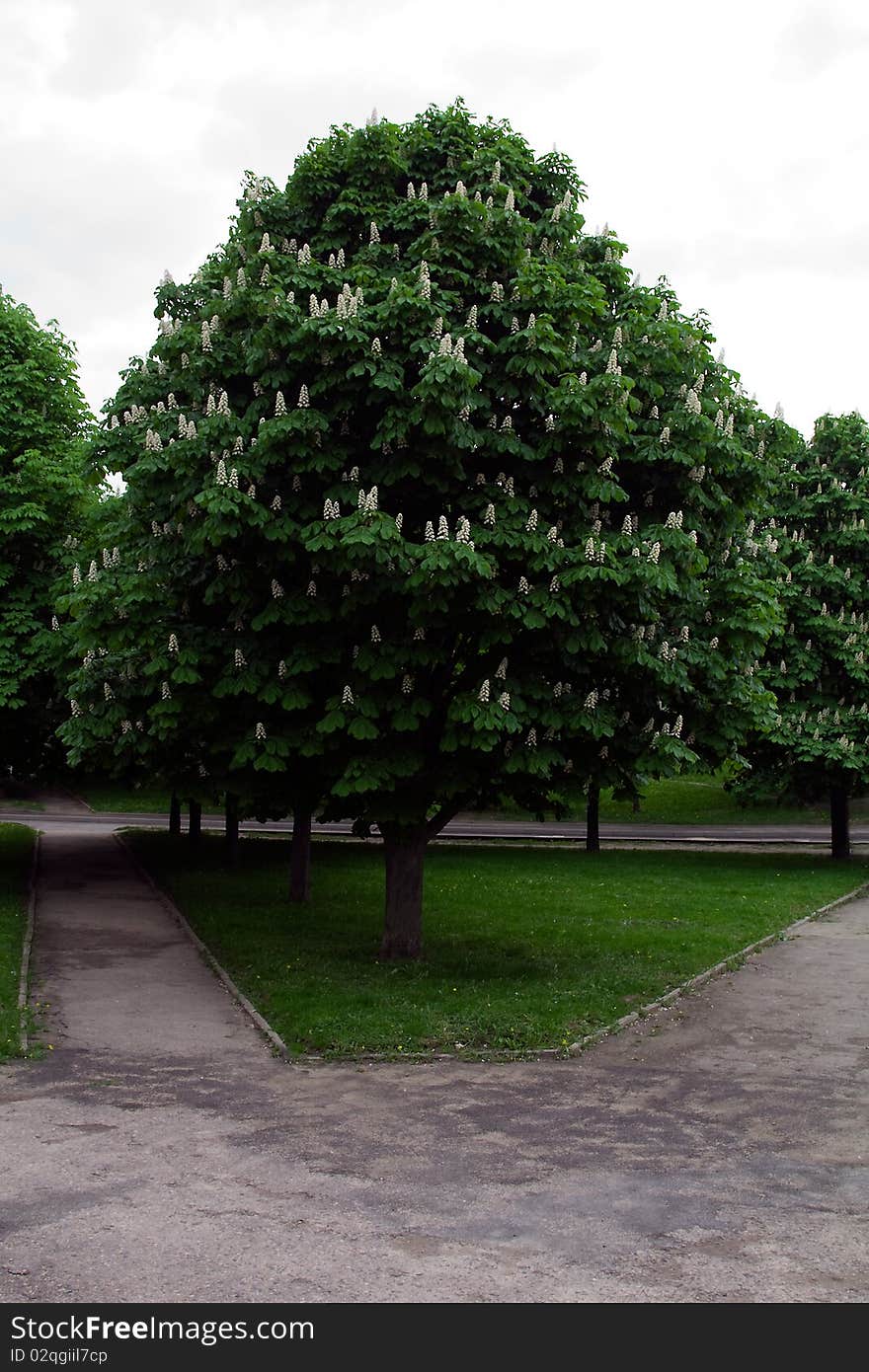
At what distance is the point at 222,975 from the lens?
48.7ft

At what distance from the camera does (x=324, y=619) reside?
1323 centimetres

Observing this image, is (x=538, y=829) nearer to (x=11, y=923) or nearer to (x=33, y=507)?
(x=33, y=507)

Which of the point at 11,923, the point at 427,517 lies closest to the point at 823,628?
the point at 427,517

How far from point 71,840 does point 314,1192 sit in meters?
28.1

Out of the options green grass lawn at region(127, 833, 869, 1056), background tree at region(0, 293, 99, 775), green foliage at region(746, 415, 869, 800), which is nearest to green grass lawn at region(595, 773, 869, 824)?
green grass lawn at region(127, 833, 869, 1056)

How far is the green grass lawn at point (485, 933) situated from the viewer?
12.4 meters

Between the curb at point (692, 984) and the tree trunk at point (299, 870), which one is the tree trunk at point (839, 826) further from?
the tree trunk at point (299, 870)

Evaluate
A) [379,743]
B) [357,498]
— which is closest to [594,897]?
[379,743]

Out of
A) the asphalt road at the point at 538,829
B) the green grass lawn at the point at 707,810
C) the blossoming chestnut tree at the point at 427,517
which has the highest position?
the blossoming chestnut tree at the point at 427,517

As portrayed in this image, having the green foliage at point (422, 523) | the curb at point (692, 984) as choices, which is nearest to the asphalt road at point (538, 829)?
the curb at point (692, 984)

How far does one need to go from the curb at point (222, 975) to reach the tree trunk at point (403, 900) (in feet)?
7.17

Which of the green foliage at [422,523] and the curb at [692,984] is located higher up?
the green foliage at [422,523]

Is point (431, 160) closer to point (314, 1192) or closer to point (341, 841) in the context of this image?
point (314, 1192)

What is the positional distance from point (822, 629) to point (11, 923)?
1894cm
